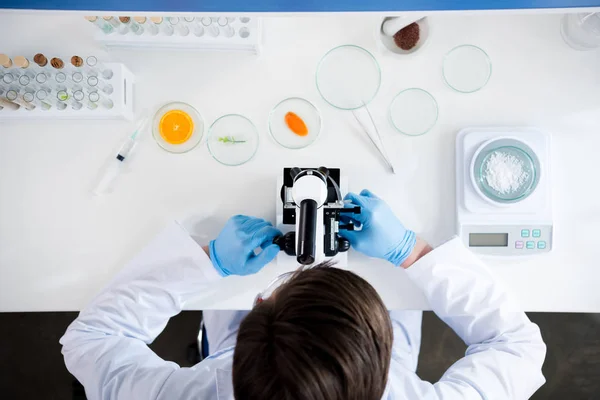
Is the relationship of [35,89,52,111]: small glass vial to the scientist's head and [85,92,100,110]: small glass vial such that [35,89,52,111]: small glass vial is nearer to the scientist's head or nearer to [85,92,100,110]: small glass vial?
[85,92,100,110]: small glass vial

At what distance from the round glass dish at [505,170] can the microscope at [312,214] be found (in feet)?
1.32

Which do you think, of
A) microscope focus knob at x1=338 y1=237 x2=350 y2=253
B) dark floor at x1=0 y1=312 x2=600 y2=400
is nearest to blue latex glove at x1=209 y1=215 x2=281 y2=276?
microscope focus knob at x1=338 y1=237 x2=350 y2=253

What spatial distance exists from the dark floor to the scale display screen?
786 mm

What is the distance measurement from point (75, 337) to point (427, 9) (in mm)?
1099

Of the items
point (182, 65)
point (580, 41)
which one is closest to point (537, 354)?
point (580, 41)

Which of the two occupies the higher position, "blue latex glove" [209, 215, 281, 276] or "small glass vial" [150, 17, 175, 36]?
"small glass vial" [150, 17, 175, 36]

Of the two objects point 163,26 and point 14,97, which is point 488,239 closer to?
point 163,26

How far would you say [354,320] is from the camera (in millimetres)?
769

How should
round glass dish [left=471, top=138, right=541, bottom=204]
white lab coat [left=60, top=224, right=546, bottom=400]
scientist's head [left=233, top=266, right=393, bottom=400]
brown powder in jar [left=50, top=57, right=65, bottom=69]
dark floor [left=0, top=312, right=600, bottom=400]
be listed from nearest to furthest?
scientist's head [left=233, top=266, right=393, bottom=400] → white lab coat [left=60, top=224, right=546, bottom=400] → brown powder in jar [left=50, top=57, right=65, bottom=69] → round glass dish [left=471, top=138, right=541, bottom=204] → dark floor [left=0, top=312, right=600, bottom=400]

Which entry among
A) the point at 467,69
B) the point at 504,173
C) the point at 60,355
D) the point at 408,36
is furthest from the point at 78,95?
the point at 60,355

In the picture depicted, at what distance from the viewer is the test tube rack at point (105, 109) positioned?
1.25 meters

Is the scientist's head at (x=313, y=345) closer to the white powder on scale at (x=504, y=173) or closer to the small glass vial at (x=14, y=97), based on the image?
the white powder on scale at (x=504, y=173)

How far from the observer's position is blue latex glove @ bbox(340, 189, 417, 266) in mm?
1209

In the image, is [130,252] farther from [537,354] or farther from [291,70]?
[537,354]
